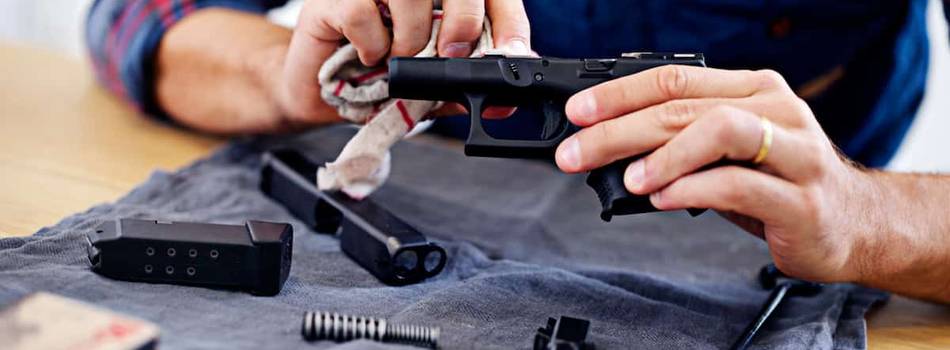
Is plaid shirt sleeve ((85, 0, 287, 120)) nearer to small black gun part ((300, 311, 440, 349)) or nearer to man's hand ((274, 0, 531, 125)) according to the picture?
man's hand ((274, 0, 531, 125))

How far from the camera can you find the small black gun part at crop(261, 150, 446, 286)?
2.61 ft

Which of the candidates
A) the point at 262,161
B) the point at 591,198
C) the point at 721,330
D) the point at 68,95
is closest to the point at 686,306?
the point at 721,330

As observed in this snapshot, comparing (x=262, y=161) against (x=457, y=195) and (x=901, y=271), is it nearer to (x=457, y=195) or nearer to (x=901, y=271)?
(x=457, y=195)

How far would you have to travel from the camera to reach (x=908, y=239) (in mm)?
870

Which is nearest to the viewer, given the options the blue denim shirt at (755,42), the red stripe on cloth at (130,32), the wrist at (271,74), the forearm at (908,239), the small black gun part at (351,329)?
the small black gun part at (351,329)

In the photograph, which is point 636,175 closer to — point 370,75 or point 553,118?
point 553,118

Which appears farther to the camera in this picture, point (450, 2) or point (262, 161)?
point (262, 161)

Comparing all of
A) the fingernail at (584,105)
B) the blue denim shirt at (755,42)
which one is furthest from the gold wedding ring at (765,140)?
the blue denim shirt at (755,42)

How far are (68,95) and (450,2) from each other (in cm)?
78

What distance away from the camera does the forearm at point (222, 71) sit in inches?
46.6

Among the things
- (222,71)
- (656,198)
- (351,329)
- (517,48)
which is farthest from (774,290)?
(222,71)

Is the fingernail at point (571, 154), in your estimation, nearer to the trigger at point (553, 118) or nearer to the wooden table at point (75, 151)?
the trigger at point (553, 118)

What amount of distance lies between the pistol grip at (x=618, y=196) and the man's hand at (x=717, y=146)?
0.01 metres

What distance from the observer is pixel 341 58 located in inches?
35.0
